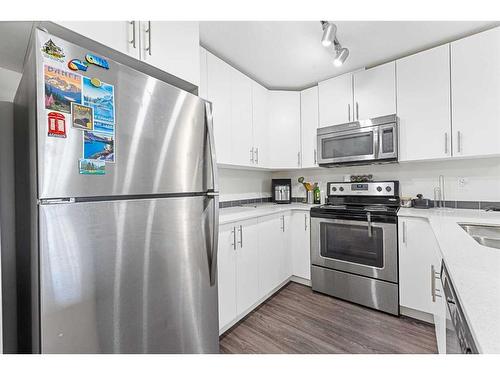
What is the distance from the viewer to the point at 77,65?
782 millimetres

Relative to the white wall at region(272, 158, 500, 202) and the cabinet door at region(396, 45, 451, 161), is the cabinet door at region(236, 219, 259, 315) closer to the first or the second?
the white wall at region(272, 158, 500, 202)

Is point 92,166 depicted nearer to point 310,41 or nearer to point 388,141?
point 310,41

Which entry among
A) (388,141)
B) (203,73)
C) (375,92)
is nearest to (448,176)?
(388,141)

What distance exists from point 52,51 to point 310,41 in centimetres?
177

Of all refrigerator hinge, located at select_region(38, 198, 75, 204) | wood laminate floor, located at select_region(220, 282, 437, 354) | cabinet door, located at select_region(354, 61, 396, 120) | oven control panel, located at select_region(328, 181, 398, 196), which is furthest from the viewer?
oven control panel, located at select_region(328, 181, 398, 196)

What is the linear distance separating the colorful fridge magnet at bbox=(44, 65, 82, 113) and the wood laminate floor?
65.9 inches

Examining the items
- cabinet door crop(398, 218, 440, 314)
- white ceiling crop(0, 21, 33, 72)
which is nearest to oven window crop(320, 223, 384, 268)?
cabinet door crop(398, 218, 440, 314)

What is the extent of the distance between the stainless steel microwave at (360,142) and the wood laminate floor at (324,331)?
138 centimetres

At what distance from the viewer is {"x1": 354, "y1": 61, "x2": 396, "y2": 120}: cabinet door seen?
216 cm

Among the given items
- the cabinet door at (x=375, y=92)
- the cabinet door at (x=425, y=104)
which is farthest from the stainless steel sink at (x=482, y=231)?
the cabinet door at (x=375, y=92)
